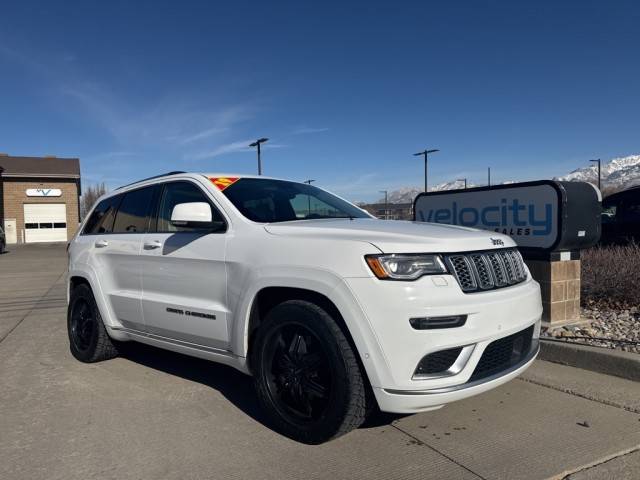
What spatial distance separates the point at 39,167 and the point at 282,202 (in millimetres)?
46773

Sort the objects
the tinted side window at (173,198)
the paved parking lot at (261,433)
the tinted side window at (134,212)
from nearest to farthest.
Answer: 1. the paved parking lot at (261,433)
2. the tinted side window at (173,198)
3. the tinted side window at (134,212)

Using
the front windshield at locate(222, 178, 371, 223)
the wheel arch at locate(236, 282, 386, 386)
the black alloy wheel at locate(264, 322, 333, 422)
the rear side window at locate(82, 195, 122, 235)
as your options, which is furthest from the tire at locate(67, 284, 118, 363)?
the black alloy wheel at locate(264, 322, 333, 422)

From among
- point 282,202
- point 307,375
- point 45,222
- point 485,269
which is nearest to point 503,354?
point 485,269

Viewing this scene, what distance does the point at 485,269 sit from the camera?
3189 mm

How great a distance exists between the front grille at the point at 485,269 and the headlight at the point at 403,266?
12 centimetres

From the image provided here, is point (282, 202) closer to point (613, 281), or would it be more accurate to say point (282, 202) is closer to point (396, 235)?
point (396, 235)

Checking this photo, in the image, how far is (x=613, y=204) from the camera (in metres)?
11.7

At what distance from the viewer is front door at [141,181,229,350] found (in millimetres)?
3693

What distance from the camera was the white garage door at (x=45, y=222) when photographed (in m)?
41.6

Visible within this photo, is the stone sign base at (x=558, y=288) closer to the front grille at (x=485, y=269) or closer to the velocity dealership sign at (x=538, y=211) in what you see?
the velocity dealership sign at (x=538, y=211)

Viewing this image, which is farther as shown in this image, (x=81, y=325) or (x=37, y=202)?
(x=37, y=202)

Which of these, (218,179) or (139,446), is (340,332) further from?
(218,179)

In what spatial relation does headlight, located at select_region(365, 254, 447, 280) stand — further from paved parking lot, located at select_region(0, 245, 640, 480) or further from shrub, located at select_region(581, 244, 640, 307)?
shrub, located at select_region(581, 244, 640, 307)

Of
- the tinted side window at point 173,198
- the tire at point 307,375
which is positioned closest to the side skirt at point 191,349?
the tire at point 307,375
